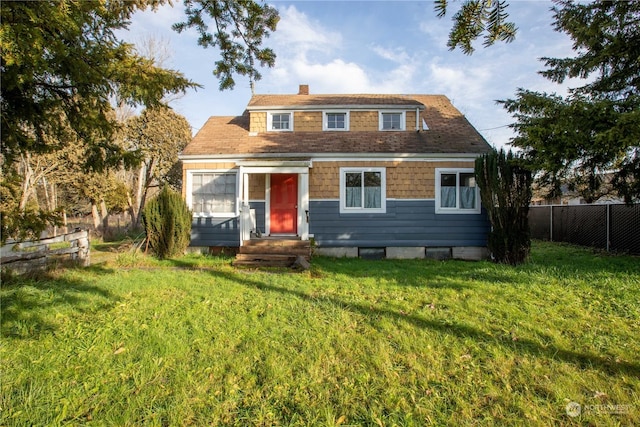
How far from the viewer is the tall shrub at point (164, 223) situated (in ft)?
32.2

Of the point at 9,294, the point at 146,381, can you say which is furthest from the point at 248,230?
the point at 146,381

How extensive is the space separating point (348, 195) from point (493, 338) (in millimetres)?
7333

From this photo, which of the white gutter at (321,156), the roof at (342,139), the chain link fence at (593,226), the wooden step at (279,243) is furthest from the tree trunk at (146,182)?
the chain link fence at (593,226)

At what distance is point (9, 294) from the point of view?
5512mm

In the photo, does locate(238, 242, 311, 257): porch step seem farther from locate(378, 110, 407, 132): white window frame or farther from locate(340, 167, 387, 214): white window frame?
locate(378, 110, 407, 132): white window frame

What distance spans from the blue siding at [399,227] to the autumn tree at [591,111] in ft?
8.94

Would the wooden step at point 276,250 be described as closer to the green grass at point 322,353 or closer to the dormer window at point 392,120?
the green grass at point 322,353

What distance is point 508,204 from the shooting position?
29.3 ft

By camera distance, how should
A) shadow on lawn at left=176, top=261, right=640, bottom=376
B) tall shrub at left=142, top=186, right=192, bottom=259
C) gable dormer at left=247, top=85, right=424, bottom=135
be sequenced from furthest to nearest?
gable dormer at left=247, top=85, right=424, bottom=135 → tall shrub at left=142, top=186, right=192, bottom=259 → shadow on lawn at left=176, top=261, right=640, bottom=376

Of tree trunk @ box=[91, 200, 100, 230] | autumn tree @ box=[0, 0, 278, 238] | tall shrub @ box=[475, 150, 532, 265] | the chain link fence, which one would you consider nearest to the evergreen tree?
autumn tree @ box=[0, 0, 278, 238]

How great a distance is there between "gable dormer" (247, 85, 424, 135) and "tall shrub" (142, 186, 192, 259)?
4244mm

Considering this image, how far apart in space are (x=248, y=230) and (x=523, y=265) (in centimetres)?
802

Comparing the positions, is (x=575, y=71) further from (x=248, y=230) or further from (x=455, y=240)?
(x=248, y=230)

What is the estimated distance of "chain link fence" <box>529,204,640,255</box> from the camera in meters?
10.7
